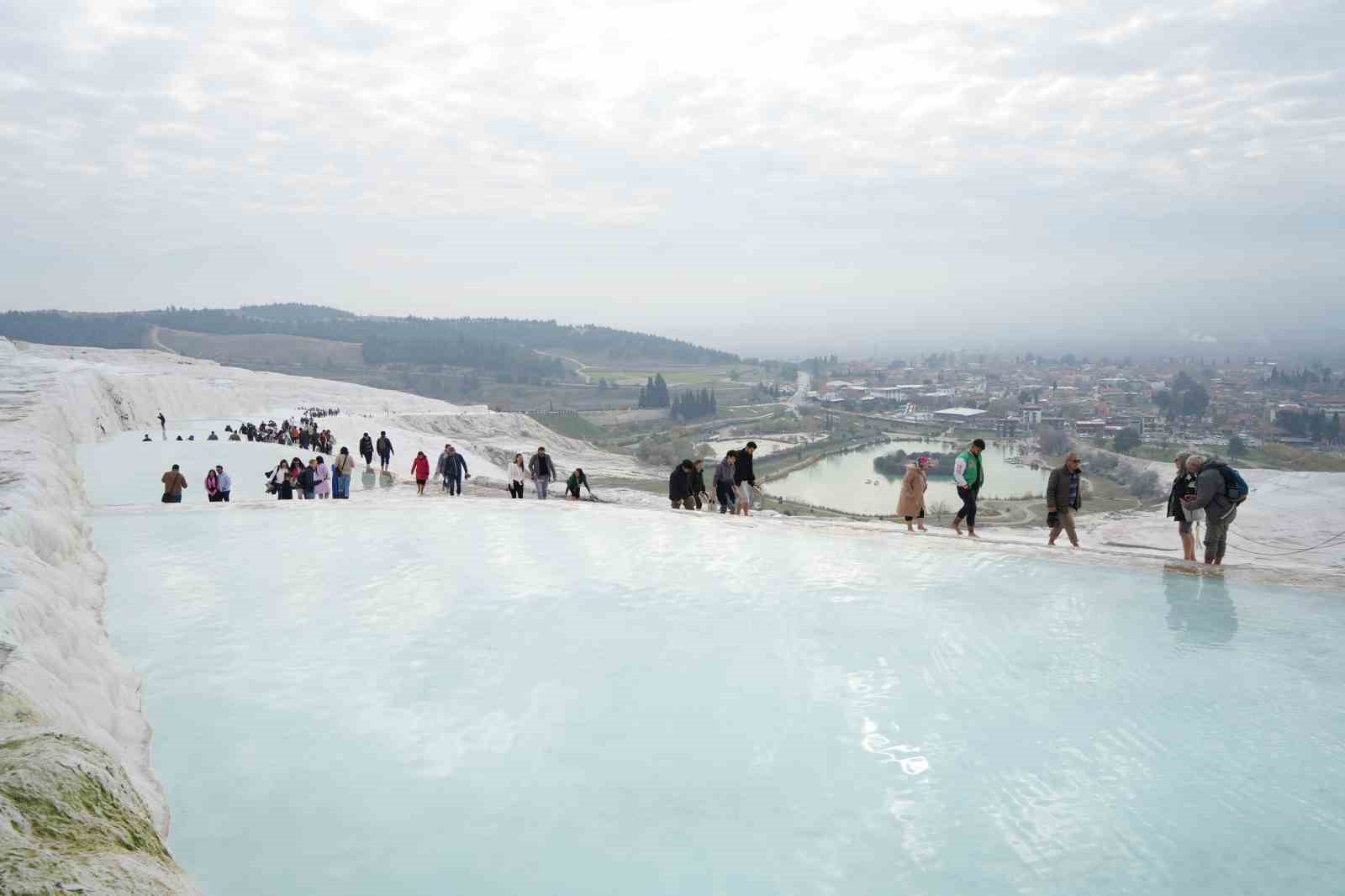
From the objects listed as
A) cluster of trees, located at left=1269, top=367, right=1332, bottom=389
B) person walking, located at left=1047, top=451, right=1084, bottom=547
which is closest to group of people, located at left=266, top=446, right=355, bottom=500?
person walking, located at left=1047, top=451, right=1084, bottom=547

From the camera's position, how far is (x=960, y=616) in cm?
634

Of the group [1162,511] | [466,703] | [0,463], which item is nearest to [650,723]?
[466,703]

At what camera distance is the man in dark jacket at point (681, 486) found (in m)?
11.1

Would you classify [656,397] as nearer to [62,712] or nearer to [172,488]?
[172,488]

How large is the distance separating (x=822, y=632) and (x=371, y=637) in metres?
3.07

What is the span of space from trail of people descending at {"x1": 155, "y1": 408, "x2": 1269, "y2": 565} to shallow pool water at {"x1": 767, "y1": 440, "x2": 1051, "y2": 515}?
63.7ft

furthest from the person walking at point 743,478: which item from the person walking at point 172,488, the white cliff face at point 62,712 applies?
the person walking at point 172,488

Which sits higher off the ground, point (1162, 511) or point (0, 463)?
point (0, 463)

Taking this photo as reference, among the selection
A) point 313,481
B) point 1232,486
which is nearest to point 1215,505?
point 1232,486

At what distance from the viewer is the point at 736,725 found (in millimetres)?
4645

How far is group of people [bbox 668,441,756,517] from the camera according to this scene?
1101 centimetres

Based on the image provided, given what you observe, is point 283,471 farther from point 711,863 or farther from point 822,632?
point 711,863

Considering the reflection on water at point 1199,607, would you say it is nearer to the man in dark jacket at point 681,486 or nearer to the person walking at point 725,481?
the person walking at point 725,481

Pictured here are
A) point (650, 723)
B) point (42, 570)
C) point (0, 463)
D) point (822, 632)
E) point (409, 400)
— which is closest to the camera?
point (650, 723)
